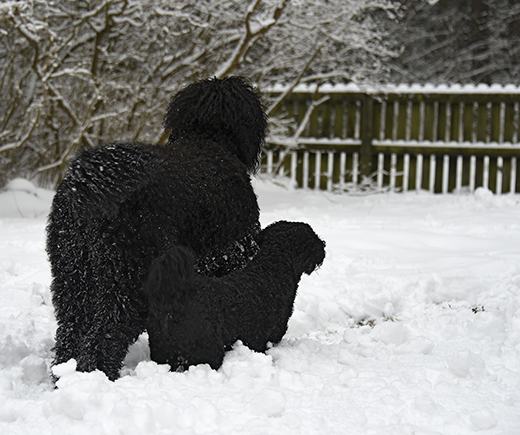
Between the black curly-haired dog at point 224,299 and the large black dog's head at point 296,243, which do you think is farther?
the large black dog's head at point 296,243

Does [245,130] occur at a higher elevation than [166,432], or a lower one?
higher

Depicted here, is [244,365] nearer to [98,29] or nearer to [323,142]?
[98,29]

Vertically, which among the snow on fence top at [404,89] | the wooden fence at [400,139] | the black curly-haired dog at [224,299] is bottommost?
the black curly-haired dog at [224,299]

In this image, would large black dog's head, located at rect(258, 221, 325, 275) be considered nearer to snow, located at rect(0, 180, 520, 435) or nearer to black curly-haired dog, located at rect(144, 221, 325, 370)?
black curly-haired dog, located at rect(144, 221, 325, 370)

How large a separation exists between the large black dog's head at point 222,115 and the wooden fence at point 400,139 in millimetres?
5931

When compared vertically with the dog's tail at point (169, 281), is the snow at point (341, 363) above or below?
below

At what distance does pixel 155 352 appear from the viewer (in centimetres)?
234

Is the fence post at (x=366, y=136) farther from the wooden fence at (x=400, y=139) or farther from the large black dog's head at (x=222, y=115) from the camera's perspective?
the large black dog's head at (x=222, y=115)

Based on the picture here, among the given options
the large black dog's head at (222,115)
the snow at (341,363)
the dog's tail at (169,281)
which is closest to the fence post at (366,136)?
the snow at (341,363)

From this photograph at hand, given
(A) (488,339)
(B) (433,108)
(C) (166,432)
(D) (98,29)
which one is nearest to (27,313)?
(C) (166,432)

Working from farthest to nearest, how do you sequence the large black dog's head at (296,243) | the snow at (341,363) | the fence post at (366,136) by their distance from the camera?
1. the fence post at (366,136)
2. the large black dog's head at (296,243)
3. the snow at (341,363)

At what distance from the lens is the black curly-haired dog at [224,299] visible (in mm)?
2184

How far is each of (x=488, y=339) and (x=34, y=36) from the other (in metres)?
5.17

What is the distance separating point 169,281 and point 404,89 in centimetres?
781
